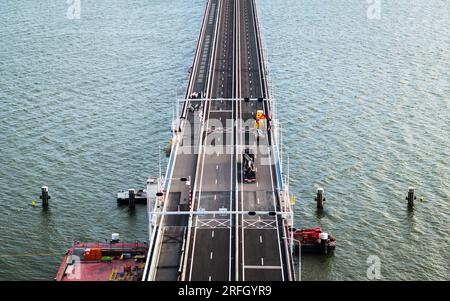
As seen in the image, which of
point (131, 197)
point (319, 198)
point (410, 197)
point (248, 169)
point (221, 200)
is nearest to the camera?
point (221, 200)

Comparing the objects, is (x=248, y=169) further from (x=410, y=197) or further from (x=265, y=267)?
(x=265, y=267)

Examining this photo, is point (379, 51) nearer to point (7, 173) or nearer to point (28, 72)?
point (28, 72)

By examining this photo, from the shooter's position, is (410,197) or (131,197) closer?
(131,197)

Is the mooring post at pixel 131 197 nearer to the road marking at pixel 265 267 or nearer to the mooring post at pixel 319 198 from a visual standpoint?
the mooring post at pixel 319 198

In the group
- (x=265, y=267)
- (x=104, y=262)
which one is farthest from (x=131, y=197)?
(x=265, y=267)

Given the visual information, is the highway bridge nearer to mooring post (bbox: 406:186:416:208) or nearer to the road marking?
the road marking

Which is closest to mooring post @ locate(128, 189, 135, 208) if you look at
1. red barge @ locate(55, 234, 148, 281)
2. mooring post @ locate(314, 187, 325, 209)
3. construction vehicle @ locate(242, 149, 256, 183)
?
red barge @ locate(55, 234, 148, 281)

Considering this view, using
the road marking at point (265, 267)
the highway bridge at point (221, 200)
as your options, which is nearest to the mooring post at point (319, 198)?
the highway bridge at point (221, 200)

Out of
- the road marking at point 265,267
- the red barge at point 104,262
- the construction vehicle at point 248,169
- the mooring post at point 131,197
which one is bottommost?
the road marking at point 265,267
